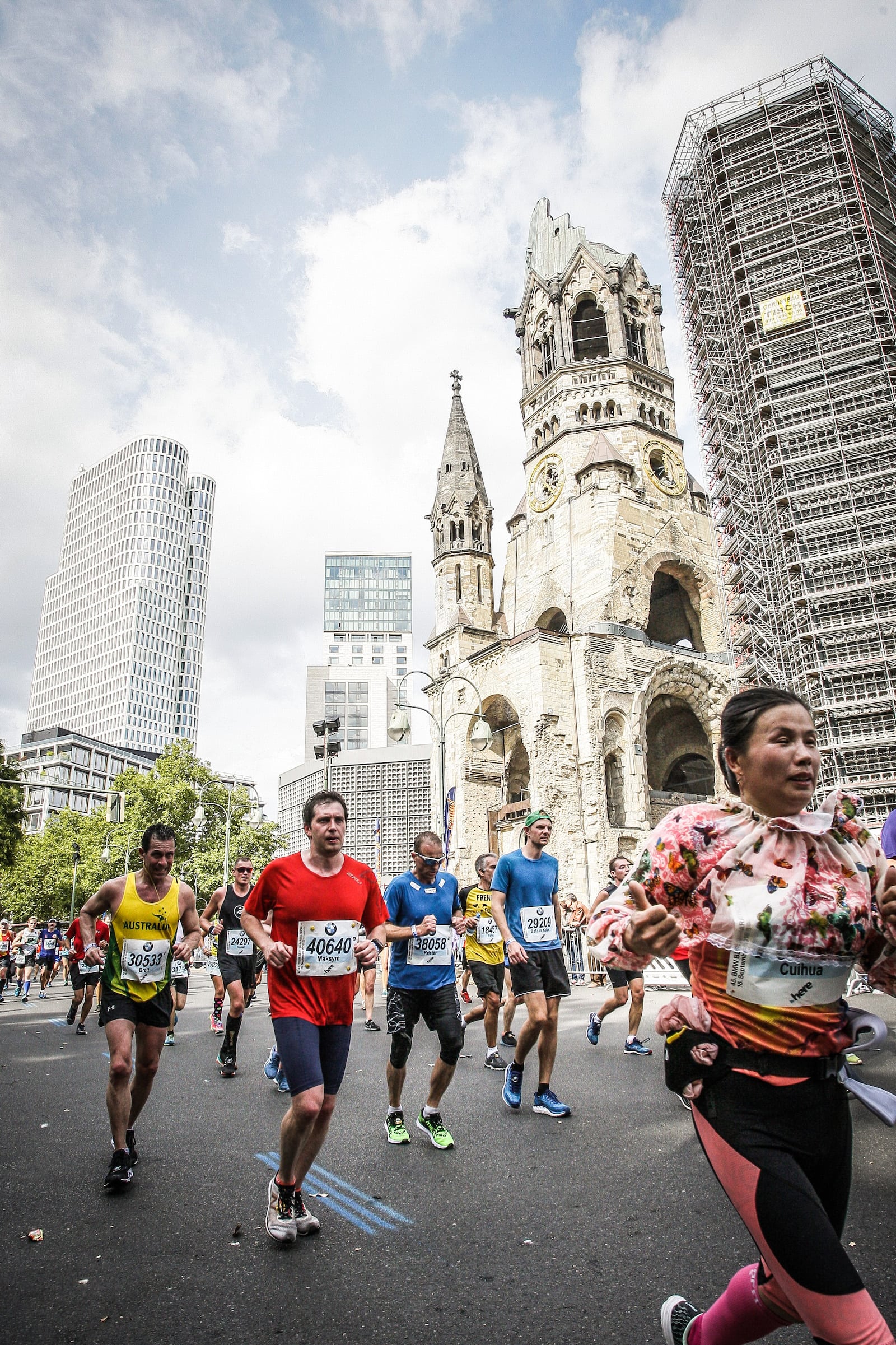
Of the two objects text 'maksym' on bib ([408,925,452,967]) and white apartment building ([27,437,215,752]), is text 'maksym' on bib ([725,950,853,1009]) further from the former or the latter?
white apartment building ([27,437,215,752])

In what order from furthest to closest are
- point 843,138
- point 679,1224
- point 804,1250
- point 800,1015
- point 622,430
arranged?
point 622,430 → point 843,138 → point 679,1224 → point 800,1015 → point 804,1250

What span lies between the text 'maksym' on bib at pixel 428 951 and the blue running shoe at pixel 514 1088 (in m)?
1.13

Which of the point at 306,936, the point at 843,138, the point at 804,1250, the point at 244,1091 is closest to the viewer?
the point at 804,1250

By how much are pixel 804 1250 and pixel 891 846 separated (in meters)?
2.28

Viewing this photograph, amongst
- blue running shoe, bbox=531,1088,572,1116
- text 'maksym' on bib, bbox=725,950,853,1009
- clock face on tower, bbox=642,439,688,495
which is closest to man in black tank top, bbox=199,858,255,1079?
blue running shoe, bbox=531,1088,572,1116

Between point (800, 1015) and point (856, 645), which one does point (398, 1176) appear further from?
point (856, 645)

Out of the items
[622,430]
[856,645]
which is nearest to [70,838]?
[622,430]

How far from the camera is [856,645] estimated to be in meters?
24.0

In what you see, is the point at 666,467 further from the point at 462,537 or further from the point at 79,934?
the point at 79,934

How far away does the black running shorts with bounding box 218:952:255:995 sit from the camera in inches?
307

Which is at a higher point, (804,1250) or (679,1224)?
(804,1250)

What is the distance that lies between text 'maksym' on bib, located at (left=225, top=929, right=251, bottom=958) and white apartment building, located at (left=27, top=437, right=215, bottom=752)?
383 ft

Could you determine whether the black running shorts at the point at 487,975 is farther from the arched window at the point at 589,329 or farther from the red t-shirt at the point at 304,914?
the arched window at the point at 589,329

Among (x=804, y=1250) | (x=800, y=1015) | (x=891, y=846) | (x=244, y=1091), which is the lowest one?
(x=244, y=1091)
